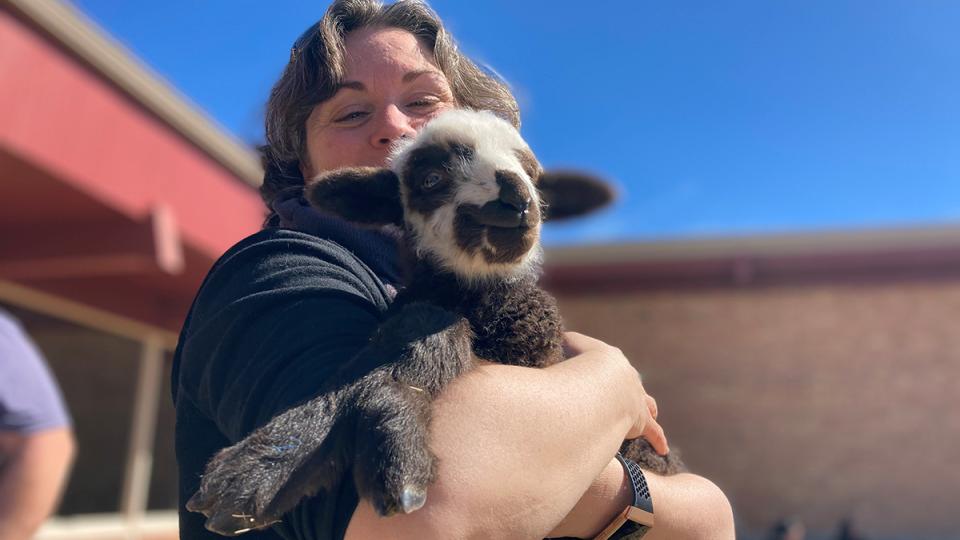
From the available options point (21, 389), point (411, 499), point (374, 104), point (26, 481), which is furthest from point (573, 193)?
point (26, 481)

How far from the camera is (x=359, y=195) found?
83.1 inches

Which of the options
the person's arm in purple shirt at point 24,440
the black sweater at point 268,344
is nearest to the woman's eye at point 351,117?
the black sweater at point 268,344

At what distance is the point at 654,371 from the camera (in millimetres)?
10414

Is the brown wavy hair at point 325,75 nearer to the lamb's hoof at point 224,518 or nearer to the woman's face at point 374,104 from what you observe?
the woman's face at point 374,104

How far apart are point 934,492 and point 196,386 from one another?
31.7 ft

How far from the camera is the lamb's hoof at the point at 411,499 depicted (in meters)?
1.38

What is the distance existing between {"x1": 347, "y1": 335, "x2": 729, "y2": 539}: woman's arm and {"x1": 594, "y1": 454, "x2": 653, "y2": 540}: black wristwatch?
0.09ft

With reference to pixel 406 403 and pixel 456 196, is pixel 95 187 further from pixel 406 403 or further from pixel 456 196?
pixel 406 403

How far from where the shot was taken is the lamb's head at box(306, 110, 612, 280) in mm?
2021

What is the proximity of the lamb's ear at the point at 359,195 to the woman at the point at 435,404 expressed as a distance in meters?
0.11

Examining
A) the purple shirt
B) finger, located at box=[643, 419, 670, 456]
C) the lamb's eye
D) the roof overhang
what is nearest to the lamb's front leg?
the lamb's eye

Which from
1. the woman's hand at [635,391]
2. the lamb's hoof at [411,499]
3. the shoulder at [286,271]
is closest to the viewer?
the lamb's hoof at [411,499]

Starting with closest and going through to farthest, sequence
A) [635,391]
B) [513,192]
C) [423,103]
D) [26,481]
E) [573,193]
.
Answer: [635,391] < [513,192] < [423,103] < [573,193] < [26,481]

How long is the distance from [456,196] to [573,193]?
Answer: 77cm
